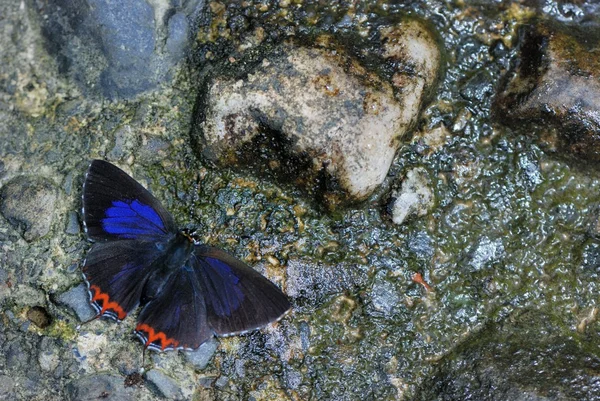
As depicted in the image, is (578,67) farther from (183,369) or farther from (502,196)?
(183,369)

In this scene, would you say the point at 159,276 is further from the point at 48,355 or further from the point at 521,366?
the point at 521,366

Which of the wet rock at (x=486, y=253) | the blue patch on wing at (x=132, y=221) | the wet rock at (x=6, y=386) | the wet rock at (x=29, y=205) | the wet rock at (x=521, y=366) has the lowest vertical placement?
the wet rock at (x=521, y=366)

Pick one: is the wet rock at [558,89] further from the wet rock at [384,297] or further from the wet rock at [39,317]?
the wet rock at [39,317]

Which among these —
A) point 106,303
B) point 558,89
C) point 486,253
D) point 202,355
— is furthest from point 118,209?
point 558,89

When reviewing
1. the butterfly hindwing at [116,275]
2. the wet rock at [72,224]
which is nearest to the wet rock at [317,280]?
the butterfly hindwing at [116,275]

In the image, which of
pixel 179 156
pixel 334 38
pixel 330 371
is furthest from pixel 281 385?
pixel 334 38

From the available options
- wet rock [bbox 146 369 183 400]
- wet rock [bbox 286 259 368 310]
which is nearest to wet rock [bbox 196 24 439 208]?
wet rock [bbox 286 259 368 310]

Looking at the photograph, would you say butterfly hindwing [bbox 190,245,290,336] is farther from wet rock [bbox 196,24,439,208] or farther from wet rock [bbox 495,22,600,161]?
wet rock [bbox 495,22,600,161]
